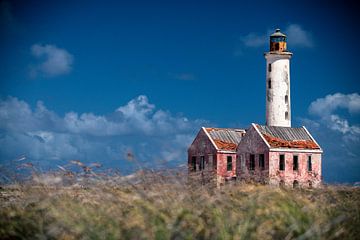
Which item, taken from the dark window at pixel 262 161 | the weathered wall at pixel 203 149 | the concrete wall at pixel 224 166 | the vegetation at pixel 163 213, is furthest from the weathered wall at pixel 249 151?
the vegetation at pixel 163 213

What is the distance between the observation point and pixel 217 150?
3669 centimetres

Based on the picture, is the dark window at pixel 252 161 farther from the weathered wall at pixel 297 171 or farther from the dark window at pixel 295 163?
the dark window at pixel 295 163

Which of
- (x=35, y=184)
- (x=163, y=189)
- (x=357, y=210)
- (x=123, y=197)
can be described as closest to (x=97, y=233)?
(x=123, y=197)

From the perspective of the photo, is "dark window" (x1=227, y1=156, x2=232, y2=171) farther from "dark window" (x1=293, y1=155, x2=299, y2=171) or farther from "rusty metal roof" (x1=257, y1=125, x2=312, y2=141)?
"dark window" (x1=293, y1=155, x2=299, y2=171)

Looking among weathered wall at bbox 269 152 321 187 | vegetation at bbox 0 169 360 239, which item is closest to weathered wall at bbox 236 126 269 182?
weathered wall at bbox 269 152 321 187

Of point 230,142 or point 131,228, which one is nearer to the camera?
point 131,228

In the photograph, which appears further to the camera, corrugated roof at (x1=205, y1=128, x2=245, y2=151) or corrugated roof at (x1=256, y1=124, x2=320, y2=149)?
corrugated roof at (x1=205, y1=128, x2=245, y2=151)

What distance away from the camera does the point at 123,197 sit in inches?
340

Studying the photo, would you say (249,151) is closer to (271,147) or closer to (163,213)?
(271,147)

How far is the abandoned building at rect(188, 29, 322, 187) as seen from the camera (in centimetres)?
3431

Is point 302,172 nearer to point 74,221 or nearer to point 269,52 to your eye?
point 269,52

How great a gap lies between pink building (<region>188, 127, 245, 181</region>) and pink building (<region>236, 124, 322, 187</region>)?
83 centimetres

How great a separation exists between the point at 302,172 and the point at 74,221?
2818cm

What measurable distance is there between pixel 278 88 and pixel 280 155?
7.62 m
